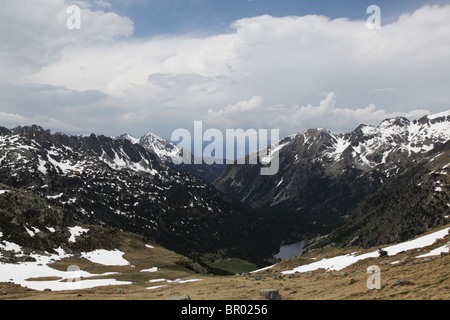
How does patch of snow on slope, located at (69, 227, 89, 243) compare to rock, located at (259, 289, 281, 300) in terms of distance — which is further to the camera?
patch of snow on slope, located at (69, 227, 89, 243)

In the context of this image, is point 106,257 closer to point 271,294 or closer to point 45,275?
point 45,275

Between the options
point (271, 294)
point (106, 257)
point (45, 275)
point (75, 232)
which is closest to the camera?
point (271, 294)

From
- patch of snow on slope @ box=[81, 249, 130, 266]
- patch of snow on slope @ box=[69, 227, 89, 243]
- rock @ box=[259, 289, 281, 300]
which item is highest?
rock @ box=[259, 289, 281, 300]

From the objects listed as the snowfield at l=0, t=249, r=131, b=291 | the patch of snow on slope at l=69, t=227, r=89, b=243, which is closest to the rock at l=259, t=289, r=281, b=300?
the snowfield at l=0, t=249, r=131, b=291

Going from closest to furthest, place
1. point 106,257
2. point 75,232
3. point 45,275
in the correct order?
point 45,275 → point 106,257 → point 75,232

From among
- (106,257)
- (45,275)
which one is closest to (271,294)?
(45,275)

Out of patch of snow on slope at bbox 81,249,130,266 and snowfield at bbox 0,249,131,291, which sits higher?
snowfield at bbox 0,249,131,291

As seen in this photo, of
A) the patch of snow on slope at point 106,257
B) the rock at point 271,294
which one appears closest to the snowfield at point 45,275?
the patch of snow on slope at point 106,257

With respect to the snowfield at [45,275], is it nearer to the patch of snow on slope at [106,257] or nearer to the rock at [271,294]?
the patch of snow on slope at [106,257]

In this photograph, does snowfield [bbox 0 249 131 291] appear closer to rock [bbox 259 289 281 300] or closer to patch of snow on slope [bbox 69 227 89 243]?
patch of snow on slope [bbox 69 227 89 243]

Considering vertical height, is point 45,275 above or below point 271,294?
below
